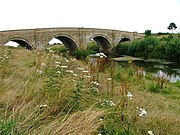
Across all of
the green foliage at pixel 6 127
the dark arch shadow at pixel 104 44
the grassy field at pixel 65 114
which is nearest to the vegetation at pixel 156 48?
the dark arch shadow at pixel 104 44

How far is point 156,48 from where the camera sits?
3197 centimetres

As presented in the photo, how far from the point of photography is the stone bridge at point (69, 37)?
33.2 meters

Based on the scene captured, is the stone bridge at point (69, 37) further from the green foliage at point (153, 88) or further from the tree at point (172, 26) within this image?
the green foliage at point (153, 88)

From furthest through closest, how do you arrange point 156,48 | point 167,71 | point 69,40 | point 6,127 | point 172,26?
point 172,26
point 69,40
point 156,48
point 167,71
point 6,127

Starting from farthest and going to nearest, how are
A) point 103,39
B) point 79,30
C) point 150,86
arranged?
point 103,39, point 79,30, point 150,86

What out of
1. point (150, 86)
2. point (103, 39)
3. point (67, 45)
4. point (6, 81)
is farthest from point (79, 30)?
point (6, 81)

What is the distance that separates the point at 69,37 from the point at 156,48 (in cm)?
1311

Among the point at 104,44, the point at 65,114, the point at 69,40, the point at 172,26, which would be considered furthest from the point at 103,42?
the point at 65,114

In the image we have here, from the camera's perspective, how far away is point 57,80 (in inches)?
138

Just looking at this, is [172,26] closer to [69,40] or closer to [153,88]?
[69,40]

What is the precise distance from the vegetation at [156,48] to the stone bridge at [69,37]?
6137 millimetres

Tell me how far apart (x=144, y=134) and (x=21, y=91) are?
1645 mm

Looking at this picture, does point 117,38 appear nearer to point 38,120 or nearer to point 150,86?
point 150,86

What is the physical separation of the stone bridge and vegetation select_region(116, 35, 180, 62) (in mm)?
6137
